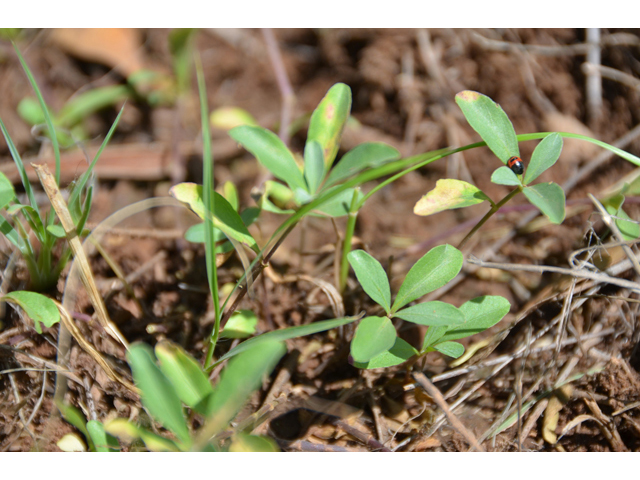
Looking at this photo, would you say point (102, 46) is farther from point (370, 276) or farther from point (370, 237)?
point (370, 276)

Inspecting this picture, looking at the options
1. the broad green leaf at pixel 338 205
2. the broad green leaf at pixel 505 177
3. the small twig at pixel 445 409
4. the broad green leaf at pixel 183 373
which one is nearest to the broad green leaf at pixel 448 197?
the broad green leaf at pixel 505 177

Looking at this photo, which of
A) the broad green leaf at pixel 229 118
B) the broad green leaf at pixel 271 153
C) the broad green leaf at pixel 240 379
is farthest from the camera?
the broad green leaf at pixel 229 118

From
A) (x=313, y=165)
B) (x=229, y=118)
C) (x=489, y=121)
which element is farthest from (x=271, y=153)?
(x=229, y=118)

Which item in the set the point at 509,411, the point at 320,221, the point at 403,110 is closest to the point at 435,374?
the point at 509,411

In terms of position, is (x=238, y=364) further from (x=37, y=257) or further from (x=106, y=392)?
(x=37, y=257)

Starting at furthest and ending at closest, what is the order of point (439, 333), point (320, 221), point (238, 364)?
1. point (320, 221)
2. point (439, 333)
3. point (238, 364)

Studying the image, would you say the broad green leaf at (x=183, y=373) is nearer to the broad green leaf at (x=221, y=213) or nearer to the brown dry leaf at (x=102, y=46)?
the broad green leaf at (x=221, y=213)
